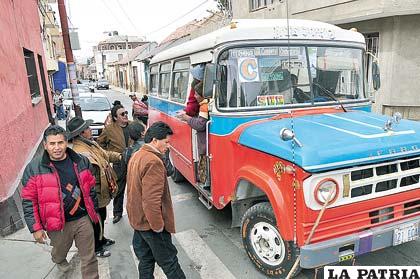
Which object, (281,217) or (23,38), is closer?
(281,217)

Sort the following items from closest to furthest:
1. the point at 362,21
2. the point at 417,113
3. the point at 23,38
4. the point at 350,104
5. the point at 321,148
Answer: the point at 321,148, the point at 350,104, the point at 23,38, the point at 417,113, the point at 362,21

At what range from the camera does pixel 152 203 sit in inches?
108

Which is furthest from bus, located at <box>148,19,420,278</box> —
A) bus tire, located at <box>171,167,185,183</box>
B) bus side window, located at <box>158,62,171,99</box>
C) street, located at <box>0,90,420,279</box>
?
bus tire, located at <box>171,167,185,183</box>

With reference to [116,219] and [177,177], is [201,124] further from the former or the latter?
[177,177]

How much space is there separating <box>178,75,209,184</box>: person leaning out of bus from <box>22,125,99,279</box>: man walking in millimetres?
1614

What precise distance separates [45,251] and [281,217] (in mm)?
3279

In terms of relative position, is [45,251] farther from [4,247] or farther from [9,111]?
[9,111]

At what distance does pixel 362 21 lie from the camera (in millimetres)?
10578

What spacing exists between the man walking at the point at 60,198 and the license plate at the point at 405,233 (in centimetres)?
285

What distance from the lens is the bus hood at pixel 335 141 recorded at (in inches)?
107

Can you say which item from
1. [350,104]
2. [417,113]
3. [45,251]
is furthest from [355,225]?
[417,113]

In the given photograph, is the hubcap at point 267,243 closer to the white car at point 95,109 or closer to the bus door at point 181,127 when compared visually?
the bus door at point 181,127

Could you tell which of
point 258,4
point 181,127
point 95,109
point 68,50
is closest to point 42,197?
point 181,127

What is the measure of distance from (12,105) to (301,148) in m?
5.67
